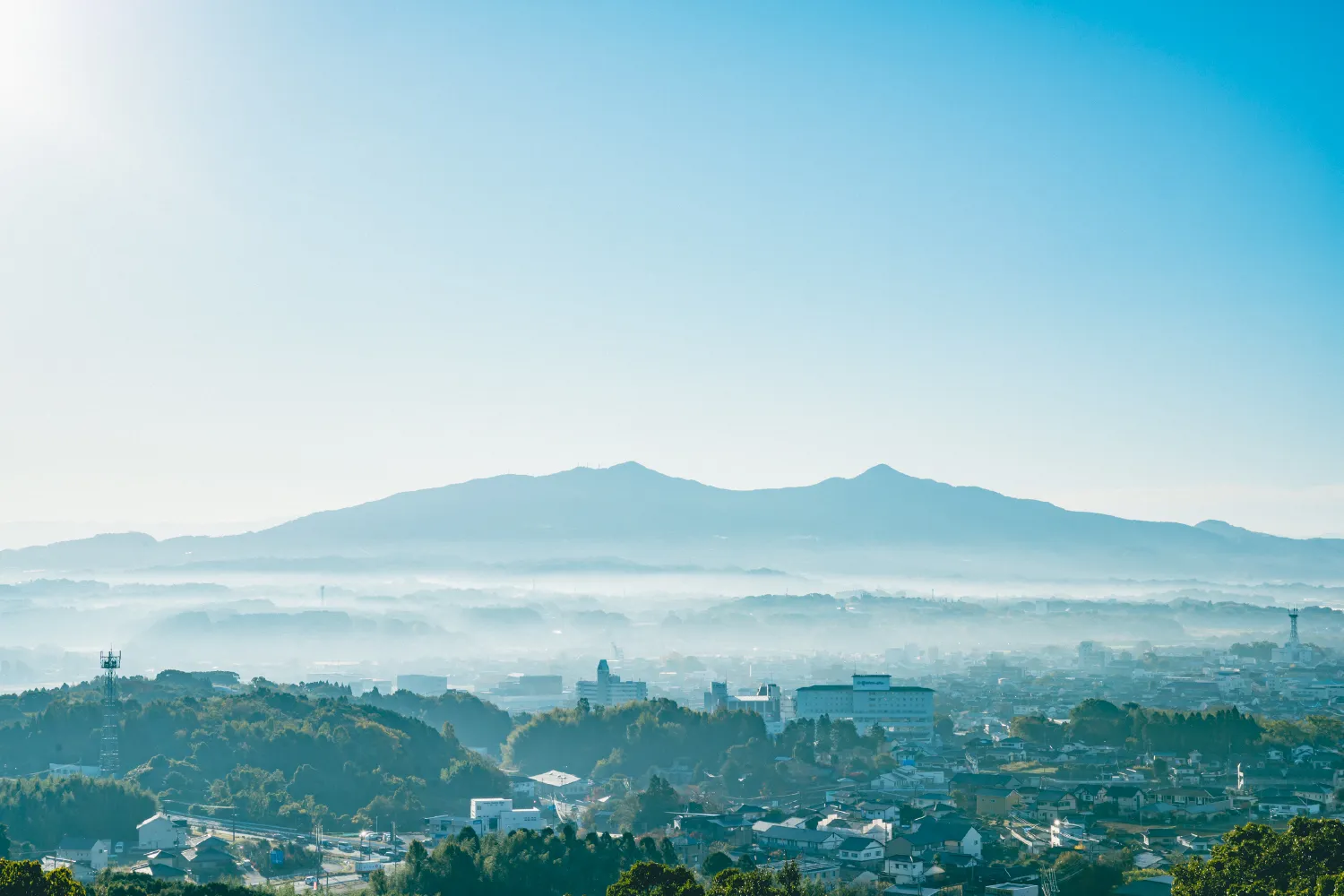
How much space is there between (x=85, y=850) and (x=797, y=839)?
14943mm

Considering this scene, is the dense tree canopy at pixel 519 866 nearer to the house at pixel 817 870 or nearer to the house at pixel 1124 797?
the house at pixel 817 870

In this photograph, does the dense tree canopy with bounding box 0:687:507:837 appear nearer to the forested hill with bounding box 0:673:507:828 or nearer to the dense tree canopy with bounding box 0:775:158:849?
the forested hill with bounding box 0:673:507:828

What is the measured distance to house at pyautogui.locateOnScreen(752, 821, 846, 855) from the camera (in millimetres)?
31203

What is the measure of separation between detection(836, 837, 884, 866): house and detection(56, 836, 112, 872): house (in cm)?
1491

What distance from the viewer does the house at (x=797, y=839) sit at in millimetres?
31203

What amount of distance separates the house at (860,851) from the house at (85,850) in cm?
1491

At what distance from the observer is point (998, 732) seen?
193 feet

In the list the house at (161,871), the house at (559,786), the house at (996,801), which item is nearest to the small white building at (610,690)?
the house at (559,786)

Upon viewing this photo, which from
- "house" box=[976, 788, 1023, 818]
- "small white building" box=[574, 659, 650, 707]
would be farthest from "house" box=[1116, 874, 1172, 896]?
"small white building" box=[574, 659, 650, 707]

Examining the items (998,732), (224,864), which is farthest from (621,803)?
(998,732)

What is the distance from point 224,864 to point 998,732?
3457 cm

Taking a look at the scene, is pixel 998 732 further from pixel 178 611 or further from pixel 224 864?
pixel 178 611

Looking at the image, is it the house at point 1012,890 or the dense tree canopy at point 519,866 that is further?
the dense tree canopy at point 519,866

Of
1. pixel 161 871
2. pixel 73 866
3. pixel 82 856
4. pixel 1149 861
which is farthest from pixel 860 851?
pixel 82 856
